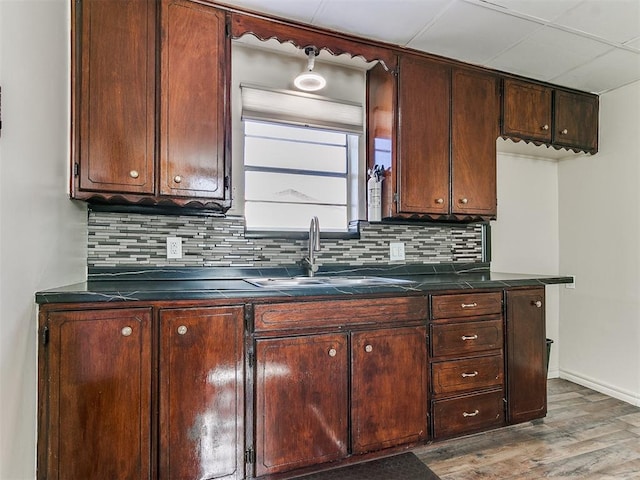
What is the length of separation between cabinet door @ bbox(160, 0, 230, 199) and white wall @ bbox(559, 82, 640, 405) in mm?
2863

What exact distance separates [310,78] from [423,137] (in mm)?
792

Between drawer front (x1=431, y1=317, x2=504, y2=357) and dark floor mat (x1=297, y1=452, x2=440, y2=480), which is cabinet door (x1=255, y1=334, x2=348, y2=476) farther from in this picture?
drawer front (x1=431, y1=317, x2=504, y2=357)

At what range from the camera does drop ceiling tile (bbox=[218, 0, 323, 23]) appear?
1.93m

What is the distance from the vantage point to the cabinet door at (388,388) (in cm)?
181

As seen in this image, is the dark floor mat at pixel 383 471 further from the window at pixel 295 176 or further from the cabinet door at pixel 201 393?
the window at pixel 295 176

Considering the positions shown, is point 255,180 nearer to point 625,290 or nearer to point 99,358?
point 99,358

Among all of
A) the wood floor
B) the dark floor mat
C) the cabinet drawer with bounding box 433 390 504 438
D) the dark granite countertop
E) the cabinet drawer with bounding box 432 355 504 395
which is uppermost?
the dark granite countertop

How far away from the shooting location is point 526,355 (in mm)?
2238

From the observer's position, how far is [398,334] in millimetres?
1896

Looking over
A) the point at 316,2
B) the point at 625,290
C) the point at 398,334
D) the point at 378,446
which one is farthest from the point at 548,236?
the point at 316,2

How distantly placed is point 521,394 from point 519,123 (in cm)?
179

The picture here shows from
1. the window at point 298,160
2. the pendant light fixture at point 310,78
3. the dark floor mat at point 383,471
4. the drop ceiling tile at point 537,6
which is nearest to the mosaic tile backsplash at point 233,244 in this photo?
the window at point 298,160

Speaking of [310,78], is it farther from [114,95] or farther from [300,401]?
[300,401]

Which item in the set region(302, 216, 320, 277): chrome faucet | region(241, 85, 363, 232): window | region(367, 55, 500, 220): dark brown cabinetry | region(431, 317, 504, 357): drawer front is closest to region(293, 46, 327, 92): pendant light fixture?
region(241, 85, 363, 232): window
